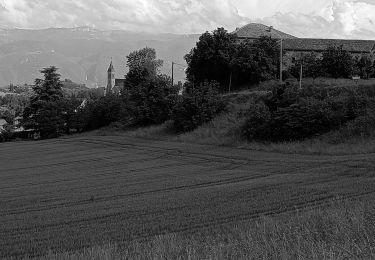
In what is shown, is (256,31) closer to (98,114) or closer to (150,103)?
(150,103)

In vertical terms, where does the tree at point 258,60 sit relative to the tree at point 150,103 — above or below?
above

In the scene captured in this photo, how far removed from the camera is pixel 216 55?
7662 centimetres

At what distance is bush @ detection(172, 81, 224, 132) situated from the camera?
61000mm

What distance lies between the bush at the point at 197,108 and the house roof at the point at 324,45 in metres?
25.0

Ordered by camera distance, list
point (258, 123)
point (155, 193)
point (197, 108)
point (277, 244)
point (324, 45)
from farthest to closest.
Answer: point (324, 45) < point (197, 108) < point (258, 123) < point (155, 193) < point (277, 244)

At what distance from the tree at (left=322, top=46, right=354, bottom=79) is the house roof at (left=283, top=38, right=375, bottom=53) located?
1289 cm

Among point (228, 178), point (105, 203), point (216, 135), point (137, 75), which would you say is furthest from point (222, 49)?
point (105, 203)

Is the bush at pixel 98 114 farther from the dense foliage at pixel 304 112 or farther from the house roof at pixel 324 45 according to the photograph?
the dense foliage at pixel 304 112

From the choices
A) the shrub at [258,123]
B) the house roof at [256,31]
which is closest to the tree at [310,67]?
the shrub at [258,123]

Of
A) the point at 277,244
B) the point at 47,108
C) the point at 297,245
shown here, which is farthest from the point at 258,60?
the point at 297,245

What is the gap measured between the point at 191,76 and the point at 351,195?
6579cm

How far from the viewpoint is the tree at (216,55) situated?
75.9 metres

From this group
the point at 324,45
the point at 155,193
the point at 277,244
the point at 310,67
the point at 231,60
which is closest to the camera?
the point at 277,244

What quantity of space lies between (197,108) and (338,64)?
19495 mm
